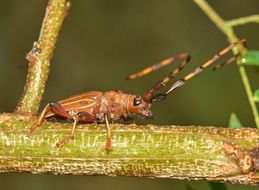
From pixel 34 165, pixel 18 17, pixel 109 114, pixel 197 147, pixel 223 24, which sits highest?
pixel 18 17

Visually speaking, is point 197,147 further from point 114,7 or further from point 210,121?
point 114,7

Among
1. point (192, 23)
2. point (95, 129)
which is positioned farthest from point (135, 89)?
point (95, 129)

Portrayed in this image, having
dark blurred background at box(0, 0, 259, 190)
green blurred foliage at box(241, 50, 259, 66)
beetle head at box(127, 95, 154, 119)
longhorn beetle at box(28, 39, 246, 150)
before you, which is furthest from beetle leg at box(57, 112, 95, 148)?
dark blurred background at box(0, 0, 259, 190)

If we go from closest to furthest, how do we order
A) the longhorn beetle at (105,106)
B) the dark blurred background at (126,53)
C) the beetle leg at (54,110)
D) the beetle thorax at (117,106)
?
the beetle leg at (54,110)
the longhorn beetle at (105,106)
the beetle thorax at (117,106)
the dark blurred background at (126,53)

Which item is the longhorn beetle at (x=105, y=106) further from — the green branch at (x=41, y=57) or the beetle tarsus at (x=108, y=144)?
the beetle tarsus at (x=108, y=144)

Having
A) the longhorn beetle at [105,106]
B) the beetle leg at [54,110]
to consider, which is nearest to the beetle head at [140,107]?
the longhorn beetle at [105,106]

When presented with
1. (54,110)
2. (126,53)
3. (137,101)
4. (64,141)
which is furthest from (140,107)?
(126,53)

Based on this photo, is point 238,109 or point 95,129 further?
point 238,109
